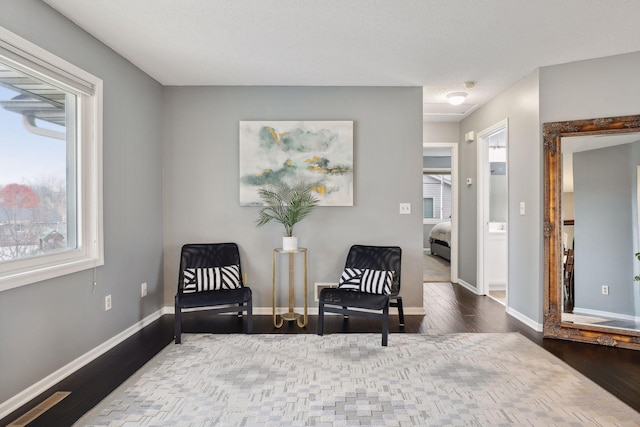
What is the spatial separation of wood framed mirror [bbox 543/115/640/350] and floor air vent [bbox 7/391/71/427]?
372 cm

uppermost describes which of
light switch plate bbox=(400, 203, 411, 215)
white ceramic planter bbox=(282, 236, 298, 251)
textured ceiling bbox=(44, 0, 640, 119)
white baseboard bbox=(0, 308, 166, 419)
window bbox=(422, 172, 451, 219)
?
textured ceiling bbox=(44, 0, 640, 119)

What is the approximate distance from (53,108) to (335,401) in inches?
104

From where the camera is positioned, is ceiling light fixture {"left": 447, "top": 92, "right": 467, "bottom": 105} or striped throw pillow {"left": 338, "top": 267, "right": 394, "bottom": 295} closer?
striped throw pillow {"left": 338, "top": 267, "right": 394, "bottom": 295}

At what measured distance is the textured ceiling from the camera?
245 centimetres

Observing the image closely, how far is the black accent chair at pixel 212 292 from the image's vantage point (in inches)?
126

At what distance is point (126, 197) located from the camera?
10.9 feet

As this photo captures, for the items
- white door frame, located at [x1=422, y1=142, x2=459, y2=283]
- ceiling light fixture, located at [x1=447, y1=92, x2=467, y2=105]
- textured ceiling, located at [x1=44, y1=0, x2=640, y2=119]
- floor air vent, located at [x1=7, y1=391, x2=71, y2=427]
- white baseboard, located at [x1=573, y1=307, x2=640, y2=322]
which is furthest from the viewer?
white door frame, located at [x1=422, y1=142, x2=459, y2=283]

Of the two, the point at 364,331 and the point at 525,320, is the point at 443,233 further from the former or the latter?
the point at 364,331

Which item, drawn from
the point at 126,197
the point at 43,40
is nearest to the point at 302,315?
the point at 126,197

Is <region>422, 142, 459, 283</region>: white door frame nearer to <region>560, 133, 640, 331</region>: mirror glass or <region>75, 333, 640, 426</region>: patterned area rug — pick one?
<region>560, 133, 640, 331</region>: mirror glass

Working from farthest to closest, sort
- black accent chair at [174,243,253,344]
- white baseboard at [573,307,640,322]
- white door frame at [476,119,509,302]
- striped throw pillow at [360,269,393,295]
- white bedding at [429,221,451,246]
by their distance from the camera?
white bedding at [429,221,451,246]
white door frame at [476,119,509,302]
striped throw pillow at [360,269,393,295]
black accent chair at [174,243,253,344]
white baseboard at [573,307,640,322]

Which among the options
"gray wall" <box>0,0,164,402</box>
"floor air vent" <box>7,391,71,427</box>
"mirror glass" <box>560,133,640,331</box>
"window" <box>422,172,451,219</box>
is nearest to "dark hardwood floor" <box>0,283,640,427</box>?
"floor air vent" <box>7,391,71,427</box>

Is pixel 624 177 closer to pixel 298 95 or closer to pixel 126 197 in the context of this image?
pixel 298 95

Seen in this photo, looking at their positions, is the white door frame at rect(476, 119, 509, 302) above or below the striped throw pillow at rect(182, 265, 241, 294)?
above
